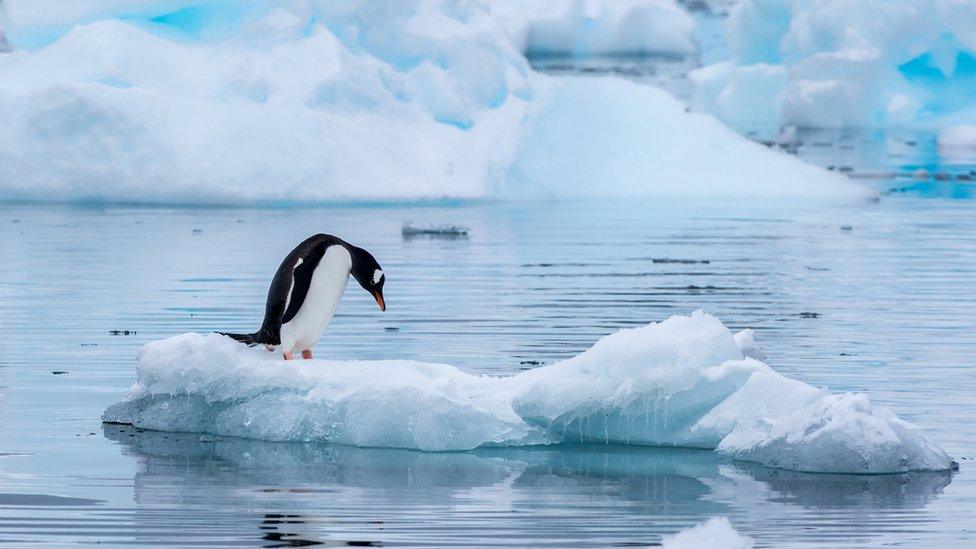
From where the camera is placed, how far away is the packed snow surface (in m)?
20.5

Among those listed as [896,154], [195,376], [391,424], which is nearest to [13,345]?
[195,376]

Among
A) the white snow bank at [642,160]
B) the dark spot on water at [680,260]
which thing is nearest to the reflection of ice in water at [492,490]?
the dark spot on water at [680,260]

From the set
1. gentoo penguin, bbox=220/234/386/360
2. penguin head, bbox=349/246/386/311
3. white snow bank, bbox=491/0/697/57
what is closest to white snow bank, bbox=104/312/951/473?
gentoo penguin, bbox=220/234/386/360

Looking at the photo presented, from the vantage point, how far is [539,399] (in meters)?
7.80

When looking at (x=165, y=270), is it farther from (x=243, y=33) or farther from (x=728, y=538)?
(x=728, y=538)

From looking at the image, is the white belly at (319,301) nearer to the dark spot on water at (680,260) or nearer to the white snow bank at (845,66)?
the dark spot on water at (680,260)

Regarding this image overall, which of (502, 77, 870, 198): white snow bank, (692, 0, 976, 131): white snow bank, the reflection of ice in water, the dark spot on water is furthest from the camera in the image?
(692, 0, 976, 131): white snow bank

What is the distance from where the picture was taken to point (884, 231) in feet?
65.1

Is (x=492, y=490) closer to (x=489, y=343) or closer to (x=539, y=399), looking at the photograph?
(x=539, y=399)

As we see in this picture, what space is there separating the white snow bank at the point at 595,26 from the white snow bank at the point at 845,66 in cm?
1524

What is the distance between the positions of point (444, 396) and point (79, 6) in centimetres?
1600

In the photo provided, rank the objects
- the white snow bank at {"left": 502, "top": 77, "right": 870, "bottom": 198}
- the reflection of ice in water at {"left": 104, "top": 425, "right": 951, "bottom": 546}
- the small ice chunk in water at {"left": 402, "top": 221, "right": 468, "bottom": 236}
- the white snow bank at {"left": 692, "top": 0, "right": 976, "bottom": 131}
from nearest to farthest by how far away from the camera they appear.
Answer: the reflection of ice in water at {"left": 104, "top": 425, "right": 951, "bottom": 546} < the small ice chunk in water at {"left": 402, "top": 221, "right": 468, "bottom": 236} < the white snow bank at {"left": 502, "top": 77, "right": 870, "bottom": 198} < the white snow bank at {"left": 692, "top": 0, "right": 976, "bottom": 131}

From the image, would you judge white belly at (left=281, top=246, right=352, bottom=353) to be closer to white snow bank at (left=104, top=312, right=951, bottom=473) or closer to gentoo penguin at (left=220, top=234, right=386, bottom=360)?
gentoo penguin at (left=220, top=234, right=386, bottom=360)

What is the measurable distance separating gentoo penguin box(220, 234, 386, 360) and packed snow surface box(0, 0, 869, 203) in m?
12.1
